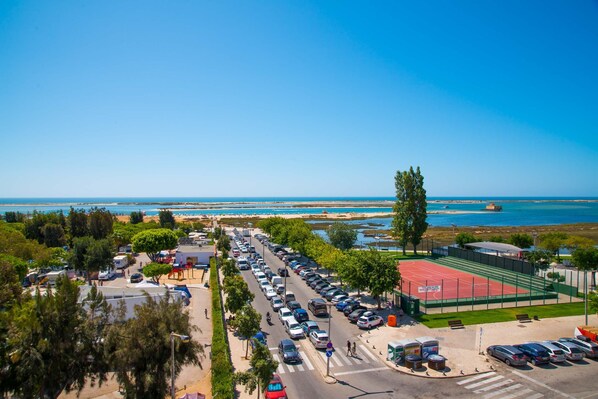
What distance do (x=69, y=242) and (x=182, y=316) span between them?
221 ft

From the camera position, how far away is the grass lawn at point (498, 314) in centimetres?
3469

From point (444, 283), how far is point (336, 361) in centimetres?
2700

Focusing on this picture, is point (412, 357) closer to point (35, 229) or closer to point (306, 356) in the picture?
point (306, 356)

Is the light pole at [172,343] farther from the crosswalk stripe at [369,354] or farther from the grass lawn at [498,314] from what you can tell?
the grass lawn at [498,314]

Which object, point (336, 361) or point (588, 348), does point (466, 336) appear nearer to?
point (588, 348)

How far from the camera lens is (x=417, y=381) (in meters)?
23.6

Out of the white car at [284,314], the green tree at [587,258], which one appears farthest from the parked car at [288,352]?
the green tree at [587,258]

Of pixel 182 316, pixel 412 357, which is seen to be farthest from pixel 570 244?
pixel 182 316

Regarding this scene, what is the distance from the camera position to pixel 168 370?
761 inches

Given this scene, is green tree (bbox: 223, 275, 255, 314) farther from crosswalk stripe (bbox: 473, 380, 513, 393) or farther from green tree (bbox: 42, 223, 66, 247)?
green tree (bbox: 42, 223, 66, 247)

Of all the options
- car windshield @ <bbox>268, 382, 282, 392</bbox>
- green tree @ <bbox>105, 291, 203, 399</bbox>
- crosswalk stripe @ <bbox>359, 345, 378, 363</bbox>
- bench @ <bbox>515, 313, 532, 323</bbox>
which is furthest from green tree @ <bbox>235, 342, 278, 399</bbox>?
bench @ <bbox>515, 313, 532, 323</bbox>

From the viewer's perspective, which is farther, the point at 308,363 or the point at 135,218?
the point at 135,218

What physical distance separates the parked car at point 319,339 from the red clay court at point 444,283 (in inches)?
476

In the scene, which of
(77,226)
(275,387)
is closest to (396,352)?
(275,387)
